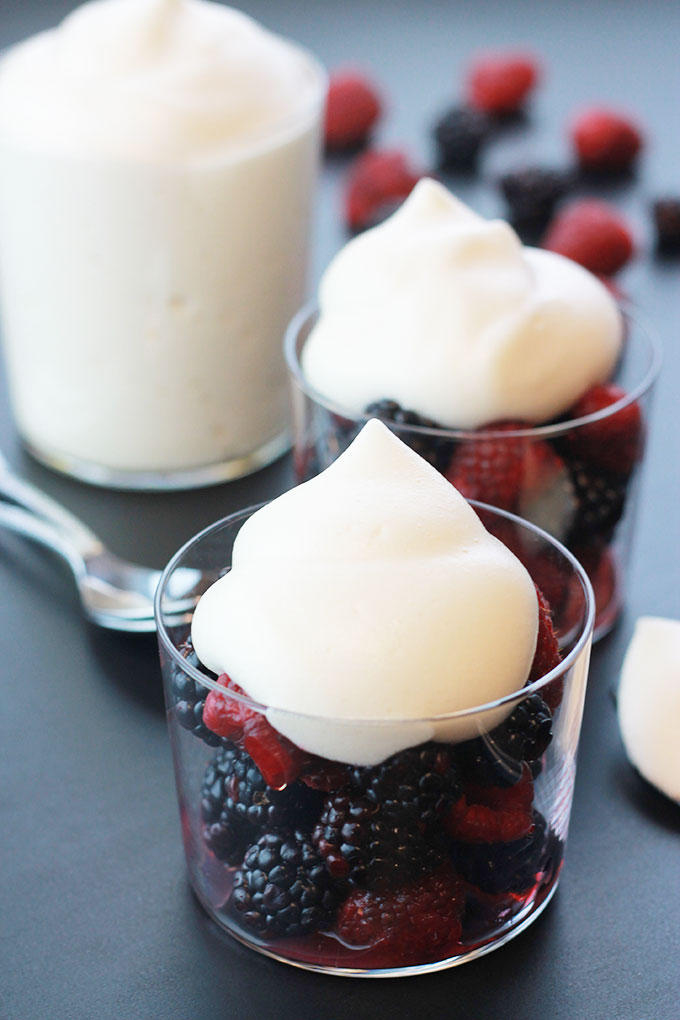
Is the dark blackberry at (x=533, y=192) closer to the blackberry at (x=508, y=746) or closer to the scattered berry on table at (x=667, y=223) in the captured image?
the scattered berry on table at (x=667, y=223)

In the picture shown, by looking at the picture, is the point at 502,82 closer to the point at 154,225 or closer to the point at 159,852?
the point at 154,225

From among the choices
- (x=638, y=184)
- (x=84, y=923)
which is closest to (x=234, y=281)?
(x=84, y=923)

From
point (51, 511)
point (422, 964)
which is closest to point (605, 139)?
point (51, 511)

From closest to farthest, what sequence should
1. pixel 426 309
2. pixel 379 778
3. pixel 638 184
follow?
1. pixel 379 778
2. pixel 426 309
3. pixel 638 184

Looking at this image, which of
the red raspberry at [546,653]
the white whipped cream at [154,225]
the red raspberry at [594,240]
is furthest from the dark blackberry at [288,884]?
the red raspberry at [594,240]

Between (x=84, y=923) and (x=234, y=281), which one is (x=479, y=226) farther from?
(x=84, y=923)

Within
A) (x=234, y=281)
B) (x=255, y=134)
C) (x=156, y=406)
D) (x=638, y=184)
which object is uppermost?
(x=255, y=134)

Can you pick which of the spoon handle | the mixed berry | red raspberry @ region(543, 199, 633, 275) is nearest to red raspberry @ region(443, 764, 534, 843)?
the mixed berry
